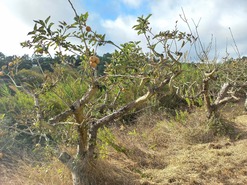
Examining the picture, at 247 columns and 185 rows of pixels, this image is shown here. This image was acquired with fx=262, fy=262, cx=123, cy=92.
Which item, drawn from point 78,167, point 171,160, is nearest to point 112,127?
point 171,160

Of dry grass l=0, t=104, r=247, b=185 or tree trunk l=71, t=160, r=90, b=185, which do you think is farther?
dry grass l=0, t=104, r=247, b=185

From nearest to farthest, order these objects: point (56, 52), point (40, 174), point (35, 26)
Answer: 1. point (35, 26)
2. point (56, 52)
3. point (40, 174)

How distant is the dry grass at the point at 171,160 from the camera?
2736 mm

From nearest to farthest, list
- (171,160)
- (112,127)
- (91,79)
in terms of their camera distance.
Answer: (91,79)
(171,160)
(112,127)

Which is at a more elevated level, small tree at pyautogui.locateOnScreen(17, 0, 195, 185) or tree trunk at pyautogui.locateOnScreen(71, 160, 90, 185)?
small tree at pyautogui.locateOnScreen(17, 0, 195, 185)

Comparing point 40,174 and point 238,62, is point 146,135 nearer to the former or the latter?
point 40,174

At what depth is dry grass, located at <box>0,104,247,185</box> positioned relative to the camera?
108 inches

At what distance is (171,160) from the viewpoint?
3.27 metres

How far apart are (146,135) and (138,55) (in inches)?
64.4

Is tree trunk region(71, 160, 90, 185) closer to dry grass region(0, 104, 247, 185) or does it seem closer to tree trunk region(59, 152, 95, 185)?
tree trunk region(59, 152, 95, 185)

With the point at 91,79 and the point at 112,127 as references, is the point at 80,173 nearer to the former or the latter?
the point at 91,79

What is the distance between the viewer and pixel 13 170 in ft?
10.6

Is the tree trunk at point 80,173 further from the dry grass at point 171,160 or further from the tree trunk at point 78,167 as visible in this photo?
the dry grass at point 171,160

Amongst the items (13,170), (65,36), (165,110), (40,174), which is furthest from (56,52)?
(165,110)
